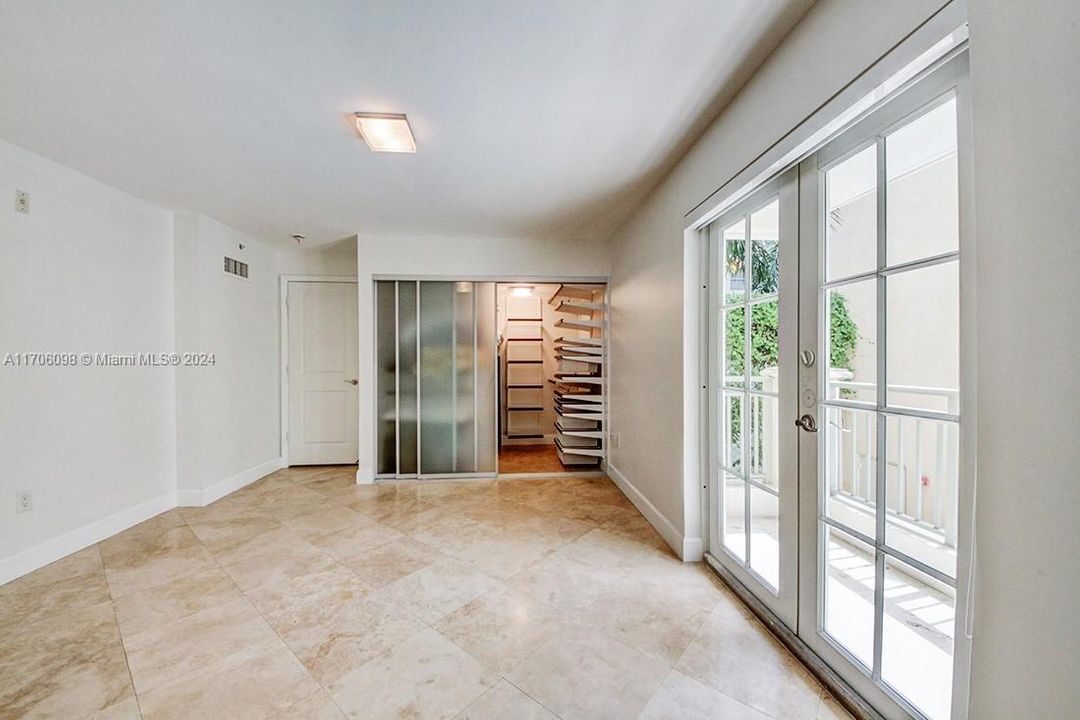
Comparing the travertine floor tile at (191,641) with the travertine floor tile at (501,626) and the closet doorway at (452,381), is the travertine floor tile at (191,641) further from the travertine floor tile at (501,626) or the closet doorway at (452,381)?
the closet doorway at (452,381)

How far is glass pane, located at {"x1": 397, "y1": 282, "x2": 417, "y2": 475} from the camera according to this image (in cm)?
405

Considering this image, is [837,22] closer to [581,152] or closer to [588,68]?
[588,68]

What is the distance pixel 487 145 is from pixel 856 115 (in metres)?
1.64

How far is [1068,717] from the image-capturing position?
72cm

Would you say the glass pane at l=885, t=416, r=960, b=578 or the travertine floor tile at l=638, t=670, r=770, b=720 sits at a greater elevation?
the glass pane at l=885, t=416, r=960, b=578

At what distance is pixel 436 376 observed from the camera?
411 centimetres

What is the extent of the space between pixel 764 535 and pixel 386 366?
344cm

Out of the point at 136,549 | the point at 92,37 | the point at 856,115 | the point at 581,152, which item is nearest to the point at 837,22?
the point at 856,115

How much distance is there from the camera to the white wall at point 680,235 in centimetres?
121

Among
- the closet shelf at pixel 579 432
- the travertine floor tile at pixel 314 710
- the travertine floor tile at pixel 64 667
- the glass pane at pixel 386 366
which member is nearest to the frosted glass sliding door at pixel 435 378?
the glass pane at pixel 386 366

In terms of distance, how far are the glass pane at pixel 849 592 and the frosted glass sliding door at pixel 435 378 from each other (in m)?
3.07

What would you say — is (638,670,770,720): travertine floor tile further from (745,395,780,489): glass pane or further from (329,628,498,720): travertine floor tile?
(745,395,780,489): glass pane

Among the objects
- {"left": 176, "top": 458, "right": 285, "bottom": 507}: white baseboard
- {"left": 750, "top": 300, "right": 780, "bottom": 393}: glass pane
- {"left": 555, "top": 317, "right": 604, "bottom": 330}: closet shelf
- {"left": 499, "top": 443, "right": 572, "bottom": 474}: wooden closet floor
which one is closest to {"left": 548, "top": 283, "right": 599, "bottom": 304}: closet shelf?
{"left": 555, "top": 317, "right": 604, "bottom": 330}: closet shelf

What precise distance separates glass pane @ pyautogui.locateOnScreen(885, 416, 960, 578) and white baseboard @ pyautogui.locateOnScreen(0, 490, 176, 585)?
417cm
